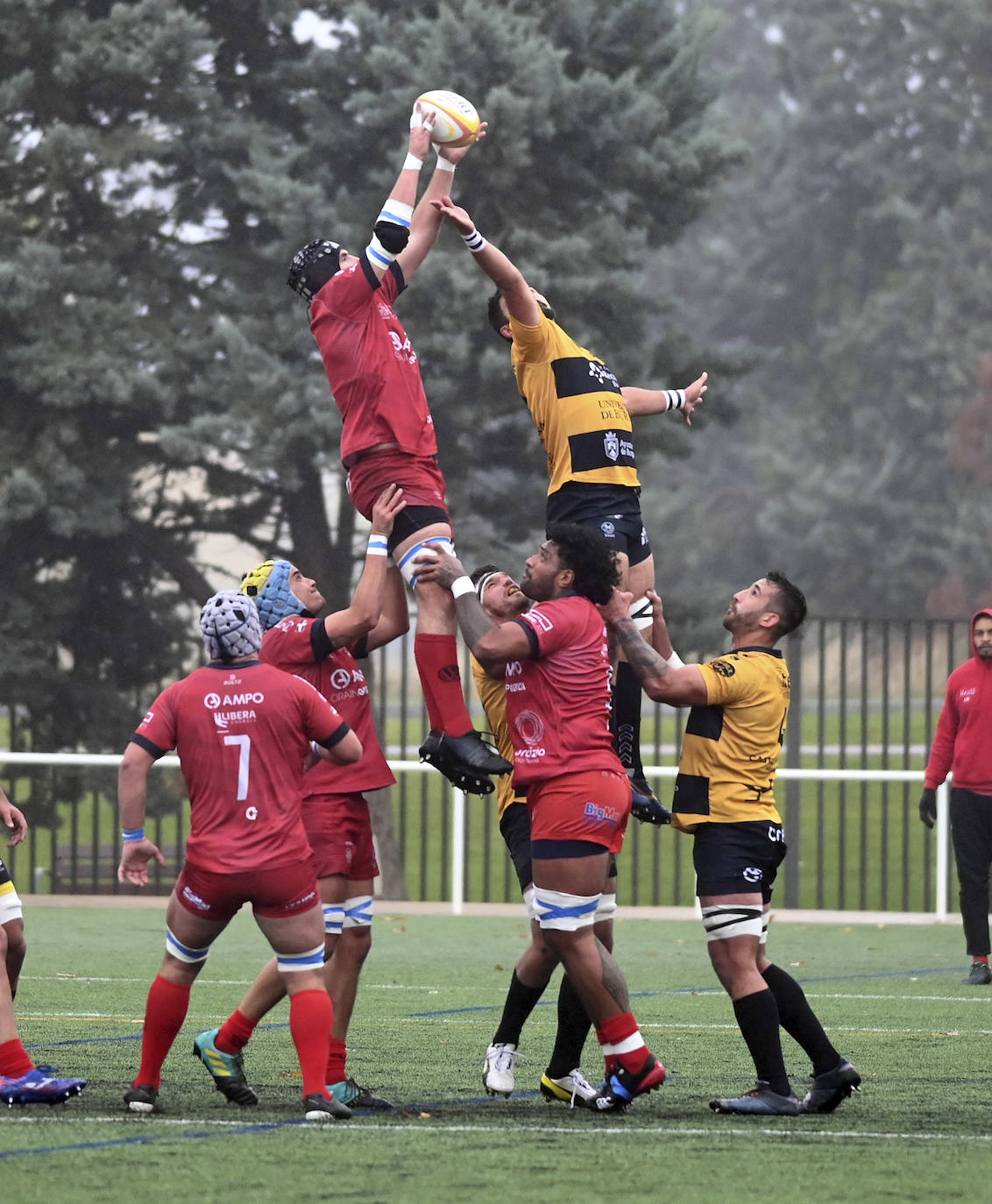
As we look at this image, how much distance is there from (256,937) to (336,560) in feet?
17.7

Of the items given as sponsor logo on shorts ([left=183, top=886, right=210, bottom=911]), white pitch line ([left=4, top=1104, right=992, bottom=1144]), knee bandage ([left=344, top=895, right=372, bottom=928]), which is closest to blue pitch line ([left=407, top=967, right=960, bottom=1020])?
knee bandage ([left=344, top=895, right=372, bottom=928])

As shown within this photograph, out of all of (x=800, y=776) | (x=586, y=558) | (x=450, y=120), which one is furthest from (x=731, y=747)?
(x=800, y=776)

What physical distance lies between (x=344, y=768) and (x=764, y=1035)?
6.02ft

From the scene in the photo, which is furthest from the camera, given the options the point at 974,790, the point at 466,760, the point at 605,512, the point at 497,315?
the point at 974,790

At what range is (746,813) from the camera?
7316 mm

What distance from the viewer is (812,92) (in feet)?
148

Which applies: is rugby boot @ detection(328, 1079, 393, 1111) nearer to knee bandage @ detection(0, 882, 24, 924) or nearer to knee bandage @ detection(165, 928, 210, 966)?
knee bandage @ detection(165, 928, 210, 966)

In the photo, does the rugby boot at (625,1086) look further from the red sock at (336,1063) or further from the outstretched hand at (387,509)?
the outstretched hand at (387,509)

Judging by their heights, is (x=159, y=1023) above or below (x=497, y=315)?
below

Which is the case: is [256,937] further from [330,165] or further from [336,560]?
[330,165]

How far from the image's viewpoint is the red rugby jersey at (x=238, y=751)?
6.65m

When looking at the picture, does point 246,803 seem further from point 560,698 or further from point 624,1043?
point 624,1043

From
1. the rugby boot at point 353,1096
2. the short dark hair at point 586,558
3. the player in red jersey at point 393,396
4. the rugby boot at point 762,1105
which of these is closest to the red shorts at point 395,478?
the player in red jersey at point 393,396

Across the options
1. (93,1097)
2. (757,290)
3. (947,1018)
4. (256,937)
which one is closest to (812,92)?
(757,290)
